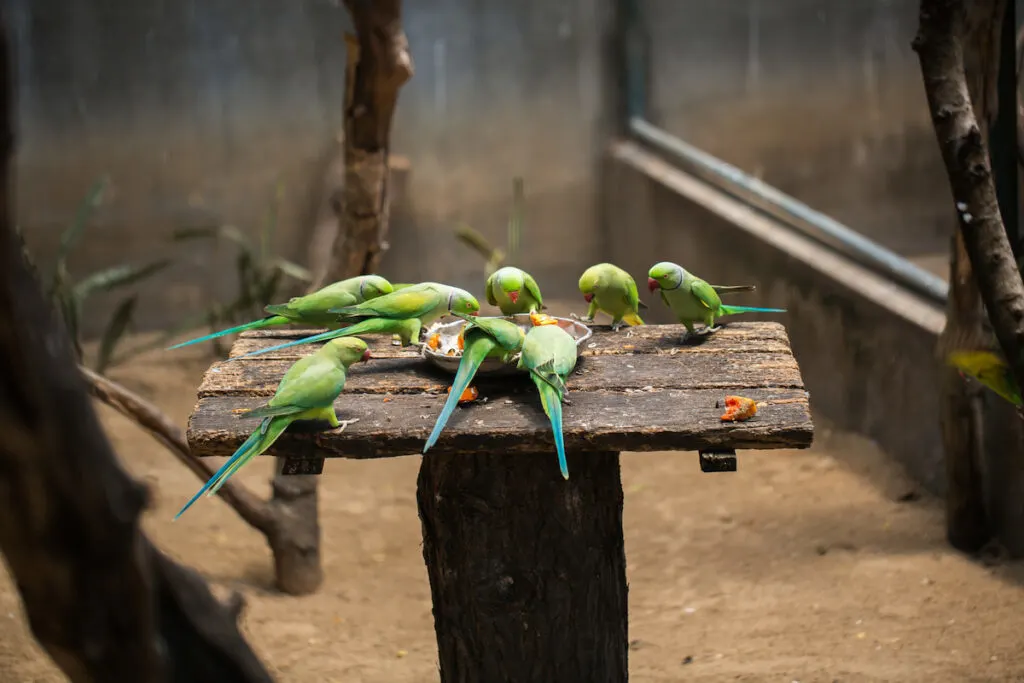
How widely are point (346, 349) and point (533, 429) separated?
0.42m

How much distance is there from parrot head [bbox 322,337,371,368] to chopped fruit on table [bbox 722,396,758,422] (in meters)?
0.71

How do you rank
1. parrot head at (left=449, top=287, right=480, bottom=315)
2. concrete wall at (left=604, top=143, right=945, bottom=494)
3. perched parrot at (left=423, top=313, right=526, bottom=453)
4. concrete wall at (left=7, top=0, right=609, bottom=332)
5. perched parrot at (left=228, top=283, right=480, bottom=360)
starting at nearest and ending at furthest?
perched parrot at (left=423, top=313, right=526, bottom=453) → perched parrot at (left=228, top=283, right=480, bottom=360) → parrot head at (left=449, top=287, right=480, bottom=315) → concrete wall at (left=604, top=143, right=945, bottom=494) → concrete wall at (left=7, top=0, right=609, bottom=332)

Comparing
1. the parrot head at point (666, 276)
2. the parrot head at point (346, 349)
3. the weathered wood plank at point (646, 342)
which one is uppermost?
the parrot head at point (666, 276)

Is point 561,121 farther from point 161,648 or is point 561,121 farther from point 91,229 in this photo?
point 161,648

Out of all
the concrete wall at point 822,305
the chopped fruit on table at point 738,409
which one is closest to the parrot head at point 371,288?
the chopped fruit on table at point 738,409

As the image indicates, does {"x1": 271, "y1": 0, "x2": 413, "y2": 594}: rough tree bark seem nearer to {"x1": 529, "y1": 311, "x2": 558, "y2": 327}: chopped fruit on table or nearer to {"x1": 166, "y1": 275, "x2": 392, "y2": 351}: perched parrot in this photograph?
{"x1": 166, "y1": 275, "x2": 392, "y2": 351}: perched parrot

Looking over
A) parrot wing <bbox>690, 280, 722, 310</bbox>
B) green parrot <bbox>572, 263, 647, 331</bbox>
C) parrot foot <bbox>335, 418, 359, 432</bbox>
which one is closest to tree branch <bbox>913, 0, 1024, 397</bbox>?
parrot wing <bbox>690, 280, 722, 310</bbox>

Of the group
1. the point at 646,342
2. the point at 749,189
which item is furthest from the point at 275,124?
the point at 646,342

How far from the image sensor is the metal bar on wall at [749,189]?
12.6 feet

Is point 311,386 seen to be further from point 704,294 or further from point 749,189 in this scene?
point 749,189

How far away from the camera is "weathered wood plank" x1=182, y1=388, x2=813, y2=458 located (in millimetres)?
1846

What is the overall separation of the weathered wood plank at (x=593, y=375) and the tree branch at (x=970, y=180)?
57 cm

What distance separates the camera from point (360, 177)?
10.9 feet

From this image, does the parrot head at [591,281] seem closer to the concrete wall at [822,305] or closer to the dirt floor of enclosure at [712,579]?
the dirt floor of enclosure at [712,579]
